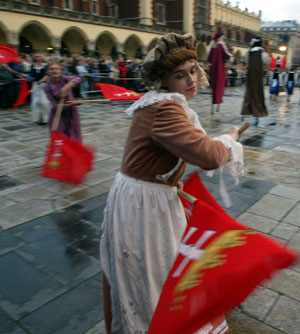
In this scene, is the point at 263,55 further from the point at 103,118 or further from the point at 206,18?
the point at 206,18

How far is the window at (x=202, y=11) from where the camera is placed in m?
40.1

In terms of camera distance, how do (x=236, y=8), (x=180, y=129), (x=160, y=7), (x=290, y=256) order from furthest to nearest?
(x=236, y=8) → (x=160, y=7) → (x=180, y=129) → (x=290, y=256)

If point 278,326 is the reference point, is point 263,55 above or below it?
above

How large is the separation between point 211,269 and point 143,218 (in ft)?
1.58

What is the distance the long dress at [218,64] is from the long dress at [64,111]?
6.27 meters

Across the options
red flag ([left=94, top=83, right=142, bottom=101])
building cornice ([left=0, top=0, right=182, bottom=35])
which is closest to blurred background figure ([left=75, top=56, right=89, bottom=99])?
red flag ([left=94, top=83, right=142, bottom=101])

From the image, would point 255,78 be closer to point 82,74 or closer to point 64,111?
point 64,111

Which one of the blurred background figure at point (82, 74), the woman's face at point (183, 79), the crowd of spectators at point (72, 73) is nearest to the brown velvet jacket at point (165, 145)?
the woman's face at point (183, 79)

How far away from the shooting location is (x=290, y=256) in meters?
1.14

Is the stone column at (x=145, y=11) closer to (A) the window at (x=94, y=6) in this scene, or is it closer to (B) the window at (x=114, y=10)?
(B) the window at (x=114, y=10)

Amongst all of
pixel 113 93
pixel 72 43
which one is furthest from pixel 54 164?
pixel 72 43

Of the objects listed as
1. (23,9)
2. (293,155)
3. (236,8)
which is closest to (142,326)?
(293,155)

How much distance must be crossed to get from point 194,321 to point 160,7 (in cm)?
4088

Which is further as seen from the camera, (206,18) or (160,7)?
(206,18)
